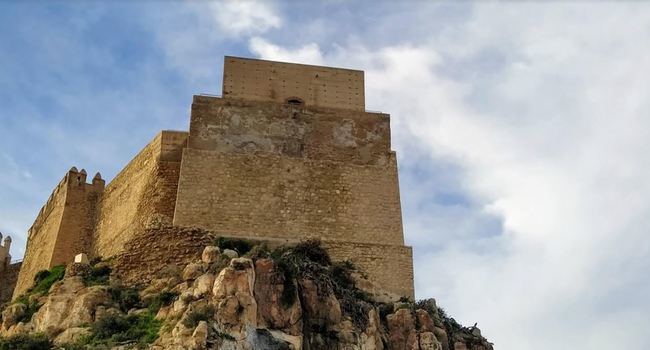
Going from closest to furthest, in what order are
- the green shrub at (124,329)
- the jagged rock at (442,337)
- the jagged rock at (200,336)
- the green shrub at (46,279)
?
the jagged rock at (200,336) → the green shrub at (124,329) → the jagged rock at (442,337) → the green shrub at (46,279)

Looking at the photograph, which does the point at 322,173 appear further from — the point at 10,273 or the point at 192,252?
the point at 10,273

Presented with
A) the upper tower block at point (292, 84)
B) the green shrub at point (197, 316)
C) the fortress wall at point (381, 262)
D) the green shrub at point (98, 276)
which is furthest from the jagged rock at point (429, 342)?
the green shrub at point (98, 276)

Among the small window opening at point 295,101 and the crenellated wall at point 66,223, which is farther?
the crenellated wall at point 66,223

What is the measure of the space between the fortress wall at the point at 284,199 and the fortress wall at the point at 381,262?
10.8 inches

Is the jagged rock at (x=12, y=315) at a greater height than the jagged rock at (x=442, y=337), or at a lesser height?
greater

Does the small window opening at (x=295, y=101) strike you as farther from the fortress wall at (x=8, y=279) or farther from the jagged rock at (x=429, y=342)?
the fortress wall at (x=8, y=279)

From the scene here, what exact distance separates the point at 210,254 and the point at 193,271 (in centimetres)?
61

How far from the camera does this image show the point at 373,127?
27844 millimetres

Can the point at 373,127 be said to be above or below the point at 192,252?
above

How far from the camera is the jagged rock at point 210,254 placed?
23.3m

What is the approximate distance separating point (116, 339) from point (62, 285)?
3.88 meters

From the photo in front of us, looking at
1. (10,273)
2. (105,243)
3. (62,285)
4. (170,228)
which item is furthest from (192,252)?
(10,273)

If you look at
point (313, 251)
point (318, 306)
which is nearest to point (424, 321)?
point (318, 306)

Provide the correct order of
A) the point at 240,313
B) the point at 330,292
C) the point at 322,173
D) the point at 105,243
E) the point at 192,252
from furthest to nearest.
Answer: the point at 105,243 < the point at 322,173 < the point at 192,252 < the point at 330,292 < the point at 240,313
